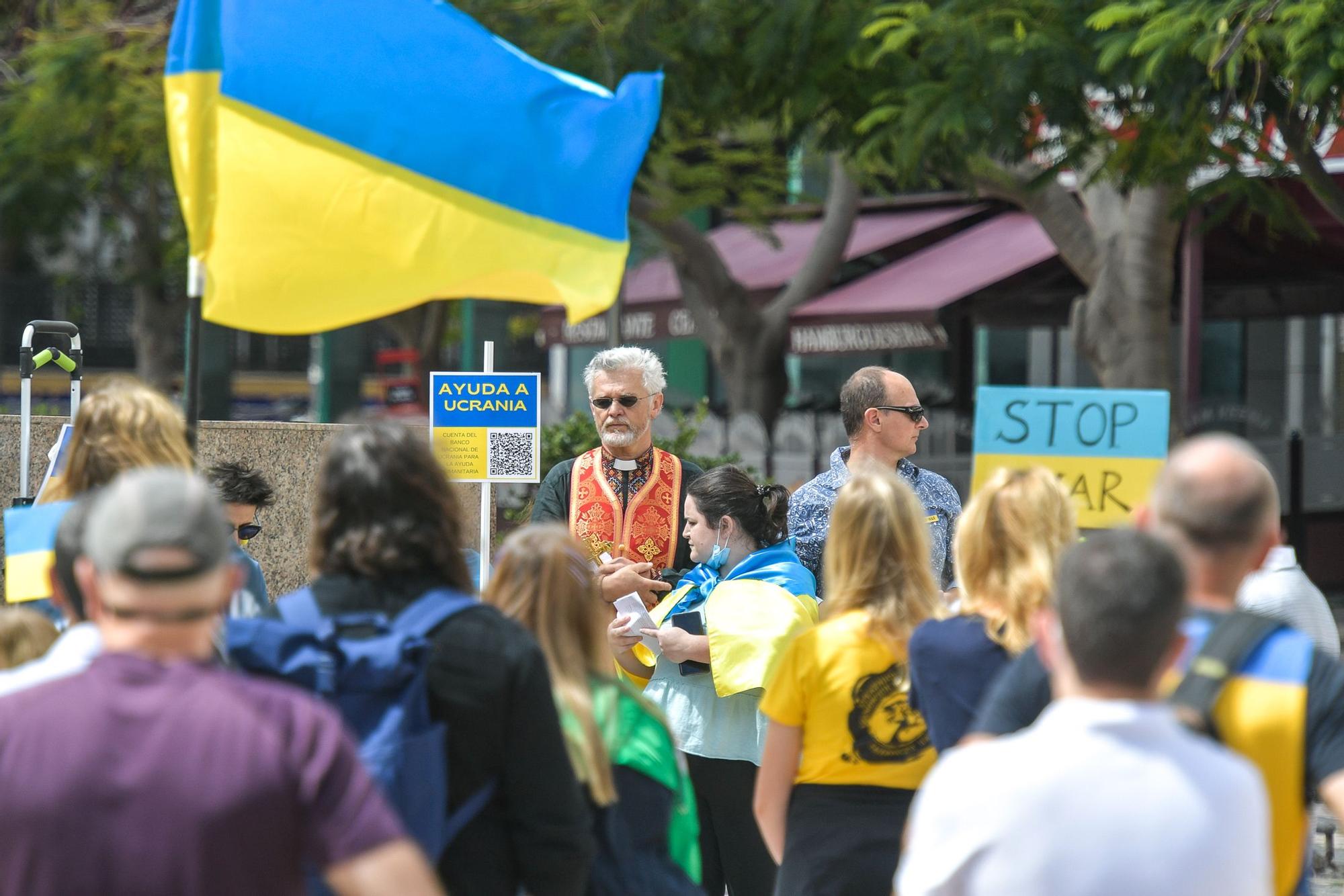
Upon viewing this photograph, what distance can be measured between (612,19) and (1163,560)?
31.0 ft

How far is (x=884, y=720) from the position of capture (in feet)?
12.1

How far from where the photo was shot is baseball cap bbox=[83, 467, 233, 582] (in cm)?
223

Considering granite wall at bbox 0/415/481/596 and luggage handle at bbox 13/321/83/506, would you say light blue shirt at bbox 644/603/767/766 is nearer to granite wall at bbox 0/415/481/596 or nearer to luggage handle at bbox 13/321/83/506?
luggage handle at bbox 13/321/83/506

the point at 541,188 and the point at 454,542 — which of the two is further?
Answer: the point at 541,188

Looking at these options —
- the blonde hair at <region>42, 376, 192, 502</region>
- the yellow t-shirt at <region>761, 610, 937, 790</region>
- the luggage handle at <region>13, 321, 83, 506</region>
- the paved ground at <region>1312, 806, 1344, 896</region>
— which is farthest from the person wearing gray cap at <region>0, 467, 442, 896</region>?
the paved ground at <region>1312, 806, 1344, 896</region>

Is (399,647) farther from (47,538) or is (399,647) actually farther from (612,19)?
(612,19)

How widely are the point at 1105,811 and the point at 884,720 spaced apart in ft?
4.96

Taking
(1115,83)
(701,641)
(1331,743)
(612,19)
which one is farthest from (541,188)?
Answer: (612,19)

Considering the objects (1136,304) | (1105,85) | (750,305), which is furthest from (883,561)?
(750,305)

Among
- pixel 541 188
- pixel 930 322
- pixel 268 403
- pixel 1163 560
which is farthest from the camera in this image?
pixel 268 403

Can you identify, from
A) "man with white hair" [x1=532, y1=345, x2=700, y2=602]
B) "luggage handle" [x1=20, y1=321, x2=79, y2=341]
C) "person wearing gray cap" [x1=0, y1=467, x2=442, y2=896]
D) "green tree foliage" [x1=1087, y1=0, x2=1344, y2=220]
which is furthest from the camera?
"green tree foliage" [x1=1087, y1=0, x2=1344, y2=220]

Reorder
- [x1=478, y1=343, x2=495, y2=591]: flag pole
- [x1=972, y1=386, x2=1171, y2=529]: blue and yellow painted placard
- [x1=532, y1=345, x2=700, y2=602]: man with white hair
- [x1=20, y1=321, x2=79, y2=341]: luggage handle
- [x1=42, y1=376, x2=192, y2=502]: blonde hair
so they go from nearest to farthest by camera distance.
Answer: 1. [x1=42, y1=376, x2=192, y2=502]: blonde hair
2. [x1=532, y1=345, x2=700, y2=602]: man with white hair
3. [x1=20, y1=321, x2=79, y2=341]: luggage handle
4. [x1=478, y1=343, x2=495, y2=591]: flag pole
5. [x1=972, y1=386, x2=1171, y2=529]: blue and yellow painted placard

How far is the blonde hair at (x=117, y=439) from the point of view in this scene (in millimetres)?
3615

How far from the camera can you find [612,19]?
11219mm
